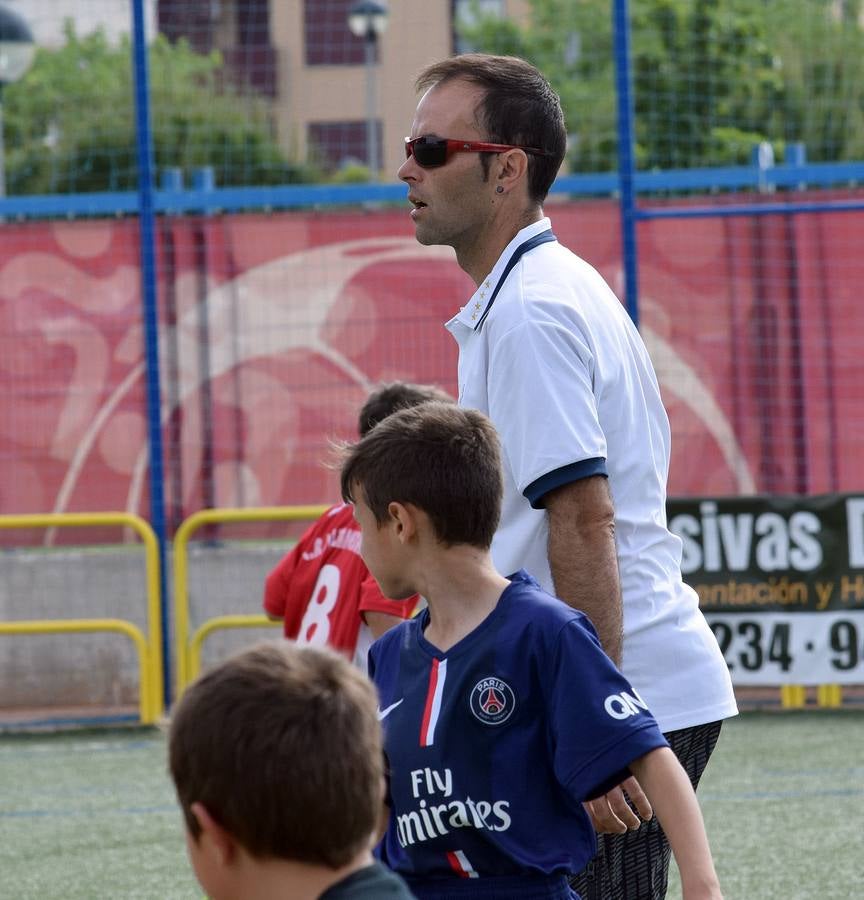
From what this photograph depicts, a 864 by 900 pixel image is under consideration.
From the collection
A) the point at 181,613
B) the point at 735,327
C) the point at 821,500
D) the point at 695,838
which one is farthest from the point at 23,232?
the point at 695,838

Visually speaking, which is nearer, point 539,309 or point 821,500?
point 539,309

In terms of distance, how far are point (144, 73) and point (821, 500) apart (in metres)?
4.21

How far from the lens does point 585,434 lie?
264 centimetres

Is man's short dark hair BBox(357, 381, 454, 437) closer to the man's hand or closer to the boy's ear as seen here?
the boy's ear

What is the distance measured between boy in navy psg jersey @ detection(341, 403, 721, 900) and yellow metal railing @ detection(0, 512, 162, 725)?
6.15m

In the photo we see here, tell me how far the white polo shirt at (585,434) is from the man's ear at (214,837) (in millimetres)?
1064

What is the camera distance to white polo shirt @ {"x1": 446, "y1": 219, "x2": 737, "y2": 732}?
266 centimetres

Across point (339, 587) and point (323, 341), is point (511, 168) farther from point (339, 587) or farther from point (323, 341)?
point (323, 341)

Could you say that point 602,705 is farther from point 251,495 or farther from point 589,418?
point 251,495

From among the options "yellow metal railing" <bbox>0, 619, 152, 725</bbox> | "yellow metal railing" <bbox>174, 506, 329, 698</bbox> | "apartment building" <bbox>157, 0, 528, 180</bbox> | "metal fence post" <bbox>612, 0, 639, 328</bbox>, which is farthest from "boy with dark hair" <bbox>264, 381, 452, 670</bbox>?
"apartment building" <bbox>157, 0, 528, 180</bbox>

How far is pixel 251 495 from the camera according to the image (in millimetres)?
10469

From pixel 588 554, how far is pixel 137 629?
6.27m

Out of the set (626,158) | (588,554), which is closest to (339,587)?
(588,554)

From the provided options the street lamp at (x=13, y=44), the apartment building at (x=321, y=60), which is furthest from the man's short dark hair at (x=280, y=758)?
the street lamp at (x=13, y=44)
